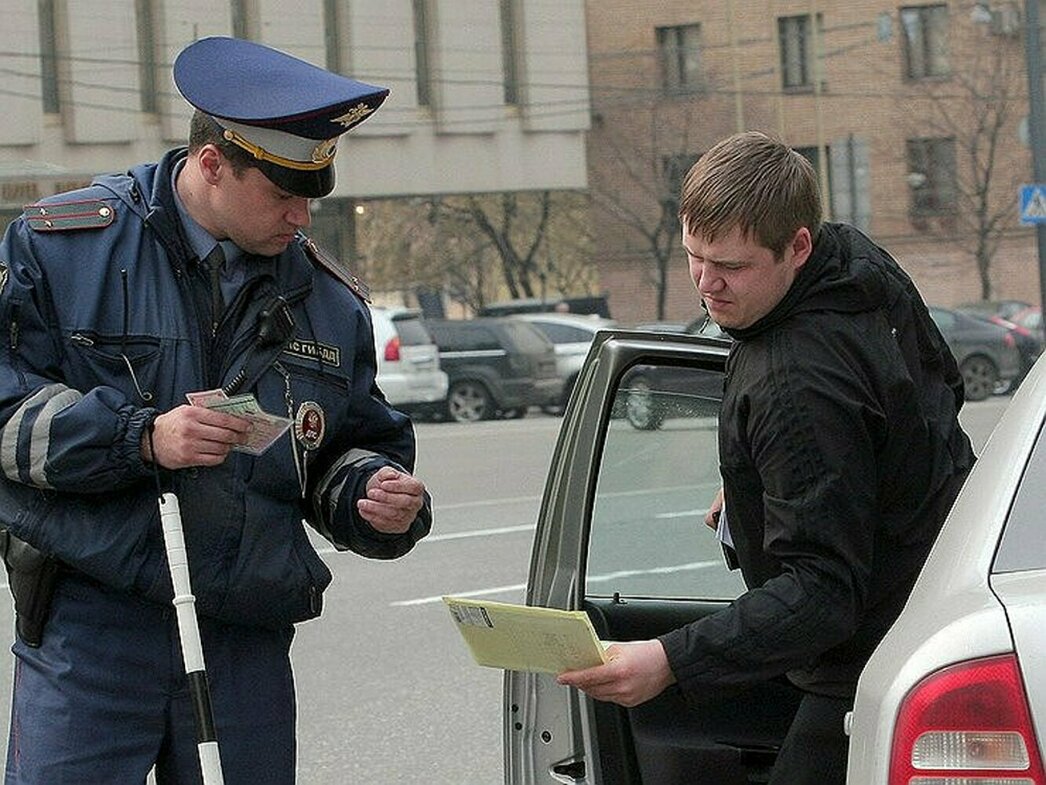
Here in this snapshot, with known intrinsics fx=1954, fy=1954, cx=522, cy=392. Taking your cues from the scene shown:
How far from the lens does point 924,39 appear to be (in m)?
47.5

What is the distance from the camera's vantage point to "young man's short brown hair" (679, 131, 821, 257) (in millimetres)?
2881

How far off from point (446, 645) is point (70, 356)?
19.0 ft

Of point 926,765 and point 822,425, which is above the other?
point 822,425

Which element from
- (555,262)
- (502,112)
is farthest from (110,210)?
(555,262)

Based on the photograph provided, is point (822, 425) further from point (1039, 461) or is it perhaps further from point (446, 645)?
point (446, 645)

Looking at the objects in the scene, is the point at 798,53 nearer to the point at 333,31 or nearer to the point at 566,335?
the point at 333,31

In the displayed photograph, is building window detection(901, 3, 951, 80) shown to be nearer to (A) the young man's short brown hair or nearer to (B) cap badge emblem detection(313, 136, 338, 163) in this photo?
(B) cap badge emblem detection(313, 136, 338, 163)

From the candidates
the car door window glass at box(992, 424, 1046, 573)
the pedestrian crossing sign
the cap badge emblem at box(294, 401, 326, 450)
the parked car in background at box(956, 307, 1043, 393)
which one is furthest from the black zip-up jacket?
the parked car in background at box(956, 307, 1043, 393)

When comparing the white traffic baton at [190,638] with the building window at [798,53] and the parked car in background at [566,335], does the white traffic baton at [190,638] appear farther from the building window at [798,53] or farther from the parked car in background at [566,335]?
the building window at [798,53]

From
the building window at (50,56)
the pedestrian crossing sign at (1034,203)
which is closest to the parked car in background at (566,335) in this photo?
the pedestrian crossing sign at (1034,203)

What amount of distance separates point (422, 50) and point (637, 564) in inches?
1401

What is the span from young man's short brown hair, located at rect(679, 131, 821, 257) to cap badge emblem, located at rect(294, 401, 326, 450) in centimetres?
77

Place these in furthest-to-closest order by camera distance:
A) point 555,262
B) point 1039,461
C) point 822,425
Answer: point 555,262 → point 822,425 → point 1039,461

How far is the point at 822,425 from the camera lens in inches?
110
